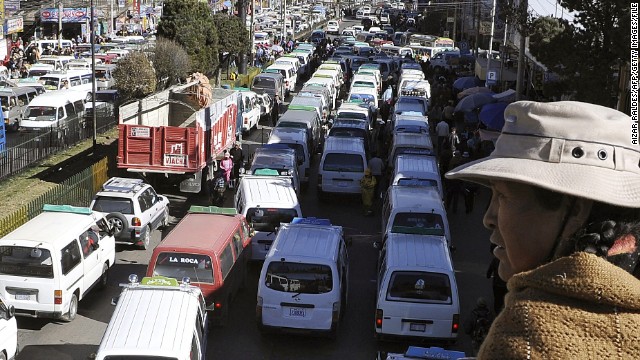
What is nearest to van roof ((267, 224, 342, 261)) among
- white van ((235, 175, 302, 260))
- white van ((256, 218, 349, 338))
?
white van ((256, 218, 349, 338))

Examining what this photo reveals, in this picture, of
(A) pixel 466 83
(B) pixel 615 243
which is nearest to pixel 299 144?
(A) pixel 466 83

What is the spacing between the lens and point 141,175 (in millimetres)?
23922

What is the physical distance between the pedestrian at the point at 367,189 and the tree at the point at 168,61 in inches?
699

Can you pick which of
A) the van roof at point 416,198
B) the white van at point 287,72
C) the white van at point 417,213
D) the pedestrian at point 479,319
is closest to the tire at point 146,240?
the white van at point 417,213

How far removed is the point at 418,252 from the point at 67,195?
980cm

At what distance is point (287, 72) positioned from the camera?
156ft

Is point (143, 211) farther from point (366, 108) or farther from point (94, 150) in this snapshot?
point (366, 108)

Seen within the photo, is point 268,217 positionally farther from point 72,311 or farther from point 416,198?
point 72,311

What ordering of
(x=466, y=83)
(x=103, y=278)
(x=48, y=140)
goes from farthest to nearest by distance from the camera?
1. (x=466, y=83)
2. (x=48, y=140)
3. (x=103, y=278)

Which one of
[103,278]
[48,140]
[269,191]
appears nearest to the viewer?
[103,278]

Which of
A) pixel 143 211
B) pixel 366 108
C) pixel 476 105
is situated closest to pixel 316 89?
pixel 366 108

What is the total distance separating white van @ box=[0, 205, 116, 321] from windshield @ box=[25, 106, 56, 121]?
18026 mm

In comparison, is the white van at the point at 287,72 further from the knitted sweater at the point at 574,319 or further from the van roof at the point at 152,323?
the knitted sweater at the point at 574,319

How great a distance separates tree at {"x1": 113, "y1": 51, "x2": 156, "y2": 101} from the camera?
36781 millimetres
